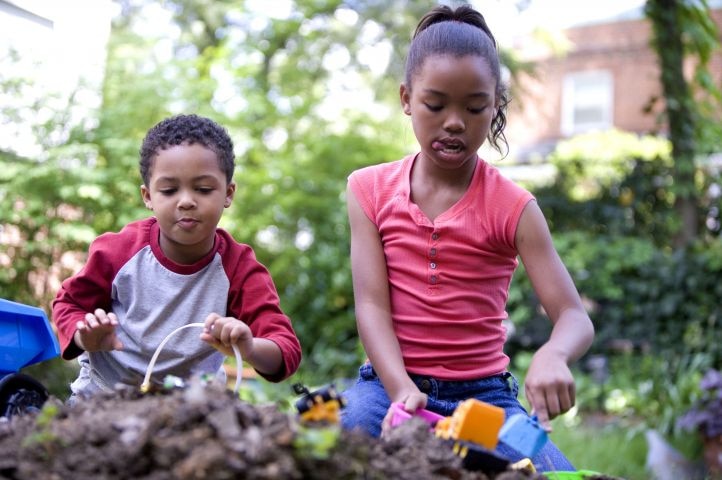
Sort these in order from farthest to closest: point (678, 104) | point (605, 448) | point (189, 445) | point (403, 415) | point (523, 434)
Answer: point (678, 104) → point (605, 448) → point (403, 415) → point (523, 434) → point (189, 445)

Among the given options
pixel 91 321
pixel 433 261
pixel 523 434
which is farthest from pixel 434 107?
pixel 91 321

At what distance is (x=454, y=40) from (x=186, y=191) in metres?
0.82

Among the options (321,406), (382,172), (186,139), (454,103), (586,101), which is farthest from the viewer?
(586,101)

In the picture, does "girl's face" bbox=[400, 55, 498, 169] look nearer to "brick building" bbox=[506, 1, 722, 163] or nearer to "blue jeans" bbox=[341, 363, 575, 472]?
"blue jeans" bbox=[341, 363, 575, 472]

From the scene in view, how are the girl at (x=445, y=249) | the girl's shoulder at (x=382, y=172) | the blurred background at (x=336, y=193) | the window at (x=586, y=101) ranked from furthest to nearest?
the window at (x=586, y=101) → the blurred background at (x=336, y=193) → the girl's shoulder at (x=382, y=172) → the girl at (x=445, y=249)

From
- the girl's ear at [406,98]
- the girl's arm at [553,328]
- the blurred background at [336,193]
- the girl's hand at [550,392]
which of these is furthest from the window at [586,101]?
the girl's hand at [550,392]

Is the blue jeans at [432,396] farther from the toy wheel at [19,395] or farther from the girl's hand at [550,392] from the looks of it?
the toy wheel at [19,395]

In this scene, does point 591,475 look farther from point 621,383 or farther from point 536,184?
point 536,184

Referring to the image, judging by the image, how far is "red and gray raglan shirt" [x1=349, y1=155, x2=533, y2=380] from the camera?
2330 millimetres

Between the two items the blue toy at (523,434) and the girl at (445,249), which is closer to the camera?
the blue toy at (523,434)

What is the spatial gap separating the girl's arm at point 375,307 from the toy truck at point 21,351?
0.85 meters

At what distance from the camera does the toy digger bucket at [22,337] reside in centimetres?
218

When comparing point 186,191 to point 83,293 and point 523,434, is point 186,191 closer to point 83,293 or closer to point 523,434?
point 83,293

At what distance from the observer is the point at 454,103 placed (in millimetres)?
2150
